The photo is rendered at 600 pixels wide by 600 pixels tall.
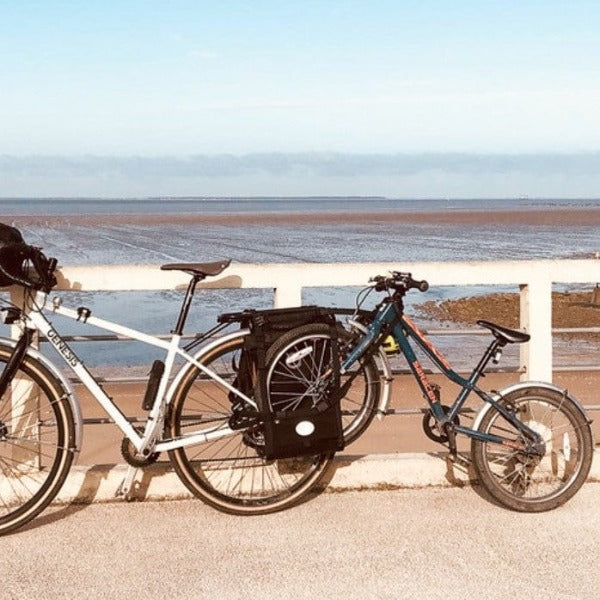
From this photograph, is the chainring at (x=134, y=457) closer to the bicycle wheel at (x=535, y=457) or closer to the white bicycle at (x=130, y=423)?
the white bicycle at (x=130, y=423)

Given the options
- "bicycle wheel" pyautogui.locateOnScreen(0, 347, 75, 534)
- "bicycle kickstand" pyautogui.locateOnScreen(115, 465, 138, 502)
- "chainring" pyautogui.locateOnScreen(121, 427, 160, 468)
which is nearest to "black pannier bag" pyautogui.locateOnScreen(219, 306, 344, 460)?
"chainring" pyautogui.locateOnScreen(121, 427, 160, 468)

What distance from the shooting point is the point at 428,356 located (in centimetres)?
462

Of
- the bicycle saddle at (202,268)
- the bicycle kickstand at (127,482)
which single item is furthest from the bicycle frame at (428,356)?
the bicycle kickstand at (127,482)

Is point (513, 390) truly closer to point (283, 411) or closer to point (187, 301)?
point (283, 411)

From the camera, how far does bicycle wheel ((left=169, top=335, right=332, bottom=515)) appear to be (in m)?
4.50

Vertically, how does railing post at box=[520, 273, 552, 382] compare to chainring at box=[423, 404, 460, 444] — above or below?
above

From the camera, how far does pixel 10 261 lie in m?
4.32

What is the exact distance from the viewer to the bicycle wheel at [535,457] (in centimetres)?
462

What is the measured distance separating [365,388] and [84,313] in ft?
4.14

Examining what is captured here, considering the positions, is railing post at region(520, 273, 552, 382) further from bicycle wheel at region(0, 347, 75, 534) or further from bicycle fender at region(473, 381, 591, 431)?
bicycle wheel at region(0, 347, 75, 534)

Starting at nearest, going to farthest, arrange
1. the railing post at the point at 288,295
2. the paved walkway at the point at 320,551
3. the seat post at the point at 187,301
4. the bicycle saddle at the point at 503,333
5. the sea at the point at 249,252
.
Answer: the paved walkway at the point at 320,551 < the seat post at the point at 187,301 < the bicycle saddle at the point at 503,333 < the railing post at the point at 288,295 < the sea at the point at 249,252

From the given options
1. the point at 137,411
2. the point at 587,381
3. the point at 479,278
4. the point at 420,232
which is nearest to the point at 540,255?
the point at 420,232

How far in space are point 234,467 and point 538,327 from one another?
1.61 meters

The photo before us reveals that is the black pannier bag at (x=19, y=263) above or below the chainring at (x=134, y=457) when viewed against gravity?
above
